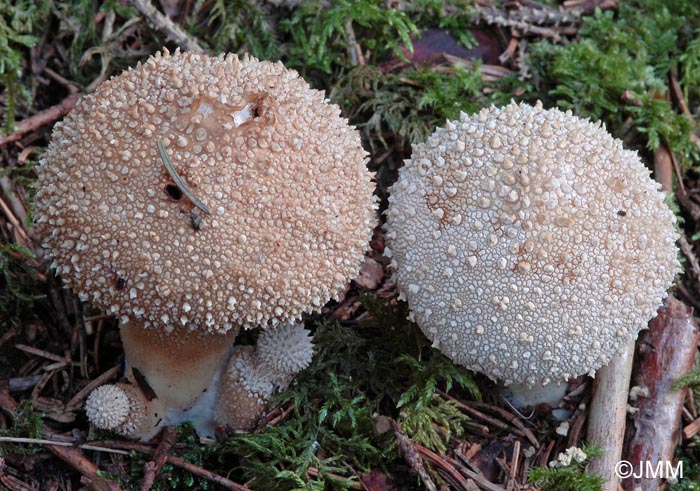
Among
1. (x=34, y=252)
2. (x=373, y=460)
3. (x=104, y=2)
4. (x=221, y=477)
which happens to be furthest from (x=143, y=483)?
(x=104, y=2)

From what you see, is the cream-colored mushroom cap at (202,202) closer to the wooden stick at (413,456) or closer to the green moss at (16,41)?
the wooden stick at (413,456)

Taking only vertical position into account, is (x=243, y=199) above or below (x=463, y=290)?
above

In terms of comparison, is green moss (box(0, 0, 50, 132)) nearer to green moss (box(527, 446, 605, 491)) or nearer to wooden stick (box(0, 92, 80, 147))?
wooden stick (box(0, 92, 80, 147))

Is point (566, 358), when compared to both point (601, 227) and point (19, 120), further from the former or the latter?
point (19, 120)

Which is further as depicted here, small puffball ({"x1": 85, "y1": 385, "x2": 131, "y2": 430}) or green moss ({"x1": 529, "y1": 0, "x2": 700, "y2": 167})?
green moss ({"x1": 529, "y1": 0, "x2": 700, "y2": 167})

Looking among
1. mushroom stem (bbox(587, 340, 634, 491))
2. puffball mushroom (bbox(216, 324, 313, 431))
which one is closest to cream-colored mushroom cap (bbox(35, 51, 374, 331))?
puffball mushroom (bbox(216, 324, 313, 431))

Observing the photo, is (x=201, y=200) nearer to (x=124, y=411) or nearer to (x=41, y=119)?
(x=124, y=411)
